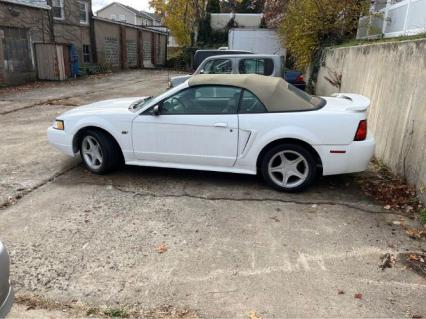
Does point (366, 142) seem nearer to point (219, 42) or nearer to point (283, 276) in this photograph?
point (283, 276)

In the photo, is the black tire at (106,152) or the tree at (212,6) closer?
the black tire at (106,152)

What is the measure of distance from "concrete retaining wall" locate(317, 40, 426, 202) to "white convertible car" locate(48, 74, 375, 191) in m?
0.63

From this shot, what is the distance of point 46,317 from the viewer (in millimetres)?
2633

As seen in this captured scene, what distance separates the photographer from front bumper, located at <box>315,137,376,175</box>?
4457 millimetres

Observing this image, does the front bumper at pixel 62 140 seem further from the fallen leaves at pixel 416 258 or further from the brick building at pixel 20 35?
the brick building at pixel 20 35

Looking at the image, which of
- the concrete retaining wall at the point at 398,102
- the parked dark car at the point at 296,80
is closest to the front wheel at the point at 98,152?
the concrete retaining wall at the point at 398,102

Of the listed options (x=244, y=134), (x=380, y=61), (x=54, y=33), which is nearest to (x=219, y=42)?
(x=54, y=33)

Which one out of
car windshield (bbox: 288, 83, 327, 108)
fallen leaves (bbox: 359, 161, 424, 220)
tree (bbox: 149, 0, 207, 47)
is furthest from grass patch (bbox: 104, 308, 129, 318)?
tree (bbox: 149, 0, 207, 47)

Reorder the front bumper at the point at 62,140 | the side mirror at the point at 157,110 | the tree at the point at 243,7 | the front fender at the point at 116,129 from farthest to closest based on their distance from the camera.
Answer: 1. the tree at the point at 243,7
2. the front bumper at the point at 62,140
3. the front fender at the point at 116,129
4. the side mirror at the point at 157,110

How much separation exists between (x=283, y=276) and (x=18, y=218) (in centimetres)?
289

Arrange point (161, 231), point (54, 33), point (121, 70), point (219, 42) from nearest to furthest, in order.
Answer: point (161, 231), point (54, 33), point (121, 70), point (219, 42)

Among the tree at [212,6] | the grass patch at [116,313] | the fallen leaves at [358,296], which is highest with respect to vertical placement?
the tree at [212,6]

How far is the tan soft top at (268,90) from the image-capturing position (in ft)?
15.3

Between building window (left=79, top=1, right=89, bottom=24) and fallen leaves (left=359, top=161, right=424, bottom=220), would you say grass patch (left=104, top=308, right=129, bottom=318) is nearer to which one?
fallen leaves (left=359, top=161, right=424, bottom=220)
